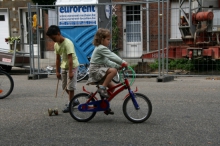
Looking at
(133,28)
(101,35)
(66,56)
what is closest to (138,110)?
(101,35)

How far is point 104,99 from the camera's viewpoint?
5852mm

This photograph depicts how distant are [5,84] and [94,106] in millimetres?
3170

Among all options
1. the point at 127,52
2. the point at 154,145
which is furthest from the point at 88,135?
the point at 127,52

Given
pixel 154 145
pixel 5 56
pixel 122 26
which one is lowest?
pixel 154 145

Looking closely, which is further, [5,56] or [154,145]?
[5,56]

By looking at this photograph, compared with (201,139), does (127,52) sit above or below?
above

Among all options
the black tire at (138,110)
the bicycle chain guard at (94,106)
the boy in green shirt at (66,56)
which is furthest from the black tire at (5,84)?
the black tire at (138,110)

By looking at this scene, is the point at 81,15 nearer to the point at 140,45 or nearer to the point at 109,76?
A: the point at 140,45

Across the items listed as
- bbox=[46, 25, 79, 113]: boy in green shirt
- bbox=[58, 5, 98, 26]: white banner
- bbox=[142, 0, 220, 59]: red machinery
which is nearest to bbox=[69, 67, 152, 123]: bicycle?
bbox=[46, 25, 79, 113]: boy in green shirt

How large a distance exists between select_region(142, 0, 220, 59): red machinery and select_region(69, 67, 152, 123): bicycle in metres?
5.78

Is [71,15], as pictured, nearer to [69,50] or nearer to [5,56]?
[5,56]

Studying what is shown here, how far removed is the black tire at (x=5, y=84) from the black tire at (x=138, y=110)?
3.51m

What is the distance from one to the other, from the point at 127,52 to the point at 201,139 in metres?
6.73

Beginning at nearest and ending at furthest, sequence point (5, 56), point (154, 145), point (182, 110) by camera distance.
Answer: point (154, 145) < point (182, 110) < point (5, 56)
